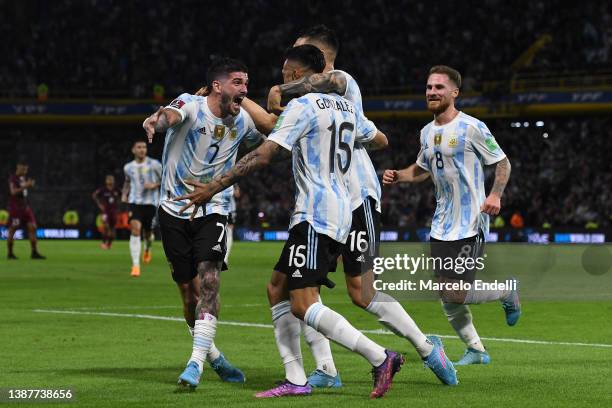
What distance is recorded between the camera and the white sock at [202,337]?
7.70 m

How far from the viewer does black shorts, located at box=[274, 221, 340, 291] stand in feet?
23.5

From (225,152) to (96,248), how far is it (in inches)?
1043

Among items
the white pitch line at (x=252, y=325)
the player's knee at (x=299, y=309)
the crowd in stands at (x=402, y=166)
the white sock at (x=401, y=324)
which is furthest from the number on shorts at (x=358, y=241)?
the crowd in stands at (x=402, y=166)

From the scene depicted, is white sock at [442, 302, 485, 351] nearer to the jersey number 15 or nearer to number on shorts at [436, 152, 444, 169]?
number on shorts at [436, 152, 444, 169]

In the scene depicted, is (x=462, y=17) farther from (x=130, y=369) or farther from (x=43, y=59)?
(x=130, y=369)

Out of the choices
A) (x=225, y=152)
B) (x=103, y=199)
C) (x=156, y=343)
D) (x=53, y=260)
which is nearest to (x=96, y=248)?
(x=103, y=199)

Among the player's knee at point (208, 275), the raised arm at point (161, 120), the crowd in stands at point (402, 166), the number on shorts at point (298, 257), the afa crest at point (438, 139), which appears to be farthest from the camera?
the crowd in stands at point (402, 166)

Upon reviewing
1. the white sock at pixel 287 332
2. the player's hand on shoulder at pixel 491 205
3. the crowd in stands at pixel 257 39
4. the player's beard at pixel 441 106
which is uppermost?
the crowd in stands at pixel 257 39

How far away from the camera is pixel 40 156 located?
4875cm

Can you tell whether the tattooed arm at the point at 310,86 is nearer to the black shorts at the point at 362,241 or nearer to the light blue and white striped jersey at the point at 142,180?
the black shorts at the point at 362,241

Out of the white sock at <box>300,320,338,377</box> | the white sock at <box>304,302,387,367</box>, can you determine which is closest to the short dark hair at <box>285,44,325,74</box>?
the white sock at <box>304,302,387,367</box>

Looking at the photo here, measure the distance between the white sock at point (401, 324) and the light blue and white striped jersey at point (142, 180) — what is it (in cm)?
1442

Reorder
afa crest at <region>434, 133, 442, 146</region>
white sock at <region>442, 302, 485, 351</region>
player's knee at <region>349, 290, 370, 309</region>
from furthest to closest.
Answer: afa crest at <region>434, 133, 442, 146</region> → white sock at <region>442, 302, 485, 351</region> → player's knee at <region>349, 290, 370, 309</region>

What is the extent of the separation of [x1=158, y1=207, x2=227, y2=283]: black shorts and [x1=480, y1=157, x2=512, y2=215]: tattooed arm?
2033 millimetres
